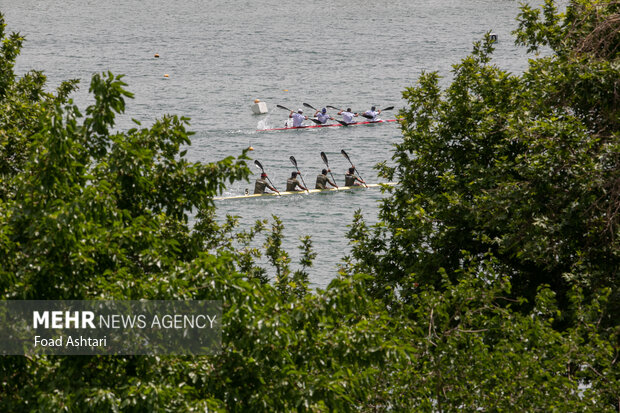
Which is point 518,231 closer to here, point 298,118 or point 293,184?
point 293,184

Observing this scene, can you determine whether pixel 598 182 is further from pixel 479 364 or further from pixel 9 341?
pixel 9 341

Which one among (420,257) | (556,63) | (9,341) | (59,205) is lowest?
(420,257)

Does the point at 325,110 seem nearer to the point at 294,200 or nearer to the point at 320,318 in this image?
the point at 294,200

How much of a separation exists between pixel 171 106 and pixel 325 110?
1177cm

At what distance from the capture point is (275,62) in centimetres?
7288

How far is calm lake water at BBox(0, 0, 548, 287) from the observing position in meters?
46.8

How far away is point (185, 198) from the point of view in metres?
10.5

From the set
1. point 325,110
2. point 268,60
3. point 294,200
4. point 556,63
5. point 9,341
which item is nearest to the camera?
point 9,341

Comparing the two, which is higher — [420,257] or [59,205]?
[59,205]

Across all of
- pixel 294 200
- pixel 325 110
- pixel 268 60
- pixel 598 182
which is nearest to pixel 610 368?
pixel 598 182

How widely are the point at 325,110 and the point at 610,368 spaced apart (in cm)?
4674

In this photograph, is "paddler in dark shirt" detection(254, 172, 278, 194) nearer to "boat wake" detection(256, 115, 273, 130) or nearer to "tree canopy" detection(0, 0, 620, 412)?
"boat wake" detection(256, 115, 273, 130)

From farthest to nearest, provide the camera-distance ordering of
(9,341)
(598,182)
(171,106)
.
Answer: (171,106) → (598,182) → (9,341)

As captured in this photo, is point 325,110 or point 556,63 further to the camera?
point 325,110
